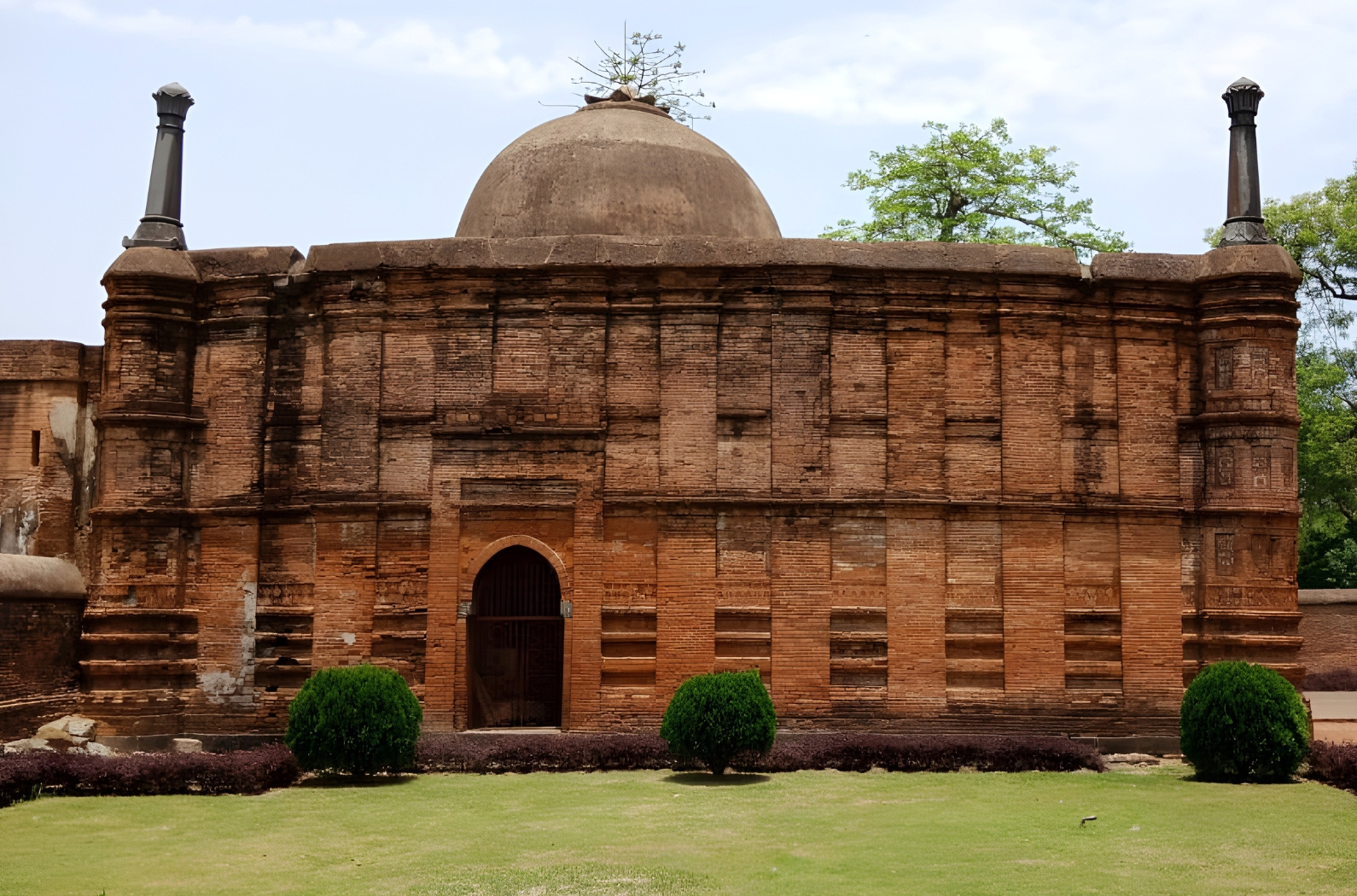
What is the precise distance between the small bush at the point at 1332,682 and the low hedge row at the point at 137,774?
17.4 metres

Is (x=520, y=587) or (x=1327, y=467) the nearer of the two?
(x=520, y=587)

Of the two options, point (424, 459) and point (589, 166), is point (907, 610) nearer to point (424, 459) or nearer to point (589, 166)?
point (424, 459)

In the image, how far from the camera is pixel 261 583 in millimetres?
14523

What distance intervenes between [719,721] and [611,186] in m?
7.13

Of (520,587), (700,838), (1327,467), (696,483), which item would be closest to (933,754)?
(696,483)

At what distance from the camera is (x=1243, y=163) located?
15234mm

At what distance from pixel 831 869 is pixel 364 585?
7.04 meters

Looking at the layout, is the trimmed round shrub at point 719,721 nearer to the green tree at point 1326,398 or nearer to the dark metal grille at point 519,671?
the dark metal grille at point 519,671

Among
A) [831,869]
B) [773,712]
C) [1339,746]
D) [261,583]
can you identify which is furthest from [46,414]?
[1339,746]

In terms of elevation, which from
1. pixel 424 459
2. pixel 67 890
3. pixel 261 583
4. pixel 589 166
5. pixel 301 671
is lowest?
pixel 67 890

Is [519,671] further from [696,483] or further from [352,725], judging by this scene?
[696,483]

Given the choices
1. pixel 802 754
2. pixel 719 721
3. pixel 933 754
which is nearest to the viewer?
pixel 719 721

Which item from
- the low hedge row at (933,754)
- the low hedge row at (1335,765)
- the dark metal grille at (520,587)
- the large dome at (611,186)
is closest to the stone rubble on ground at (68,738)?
the dark metal grille at (520,587)

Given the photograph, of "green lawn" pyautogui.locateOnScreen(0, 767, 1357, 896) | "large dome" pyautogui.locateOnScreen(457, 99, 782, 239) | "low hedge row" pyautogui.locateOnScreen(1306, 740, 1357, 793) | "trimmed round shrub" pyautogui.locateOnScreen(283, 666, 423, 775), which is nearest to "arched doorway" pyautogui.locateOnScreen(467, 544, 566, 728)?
"green lawn" pyautogui.locateOnScreen(0, 767, 1357, 896)
